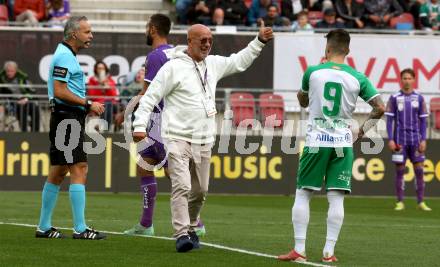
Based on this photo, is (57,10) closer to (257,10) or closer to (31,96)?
(31,96)

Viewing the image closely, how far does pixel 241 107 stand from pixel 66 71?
1181cm

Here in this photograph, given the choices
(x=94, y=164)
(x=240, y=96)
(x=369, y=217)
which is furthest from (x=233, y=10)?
(x=369, y=217)

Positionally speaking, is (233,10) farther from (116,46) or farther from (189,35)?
(189,35)

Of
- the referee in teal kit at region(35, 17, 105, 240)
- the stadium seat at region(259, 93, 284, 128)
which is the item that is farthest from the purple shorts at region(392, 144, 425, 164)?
the referee in teal kit at region(35, 17, 105, 240)

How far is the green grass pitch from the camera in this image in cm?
1135

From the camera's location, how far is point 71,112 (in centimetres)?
1302

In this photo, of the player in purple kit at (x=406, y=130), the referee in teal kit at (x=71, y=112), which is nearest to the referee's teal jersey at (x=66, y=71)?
the referee in teal kit at (x=71, y=112)

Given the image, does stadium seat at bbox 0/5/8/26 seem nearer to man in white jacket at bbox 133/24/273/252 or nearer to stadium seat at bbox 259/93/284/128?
stadium seat at bbox 259/93/284/128

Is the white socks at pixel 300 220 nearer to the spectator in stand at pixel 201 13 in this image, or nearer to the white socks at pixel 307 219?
the white socks at pixel 307 219

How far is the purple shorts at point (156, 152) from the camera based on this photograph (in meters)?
13.4

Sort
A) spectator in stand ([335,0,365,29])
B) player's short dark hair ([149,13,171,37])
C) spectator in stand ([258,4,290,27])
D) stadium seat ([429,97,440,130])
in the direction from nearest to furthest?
player's short dark hair ([149,13,171,37])
stadium seat ([429,97,440,130])
spectator in stand ([258,4,290,27])
spectator in stand ([335,0,365,29])

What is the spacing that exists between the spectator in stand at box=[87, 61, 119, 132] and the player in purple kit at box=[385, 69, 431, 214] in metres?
5.99

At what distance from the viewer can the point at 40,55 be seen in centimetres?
2600

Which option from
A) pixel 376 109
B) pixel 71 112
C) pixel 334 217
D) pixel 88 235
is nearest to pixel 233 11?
pixel 71 112
